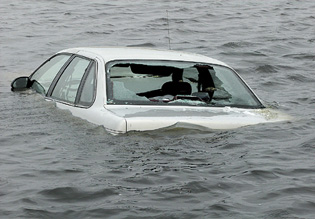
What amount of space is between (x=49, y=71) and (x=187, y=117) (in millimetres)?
3002

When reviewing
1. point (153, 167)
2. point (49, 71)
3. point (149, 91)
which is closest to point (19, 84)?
point (49, 71)

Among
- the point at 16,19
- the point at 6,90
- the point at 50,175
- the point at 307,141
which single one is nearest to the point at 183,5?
the point at 16,19

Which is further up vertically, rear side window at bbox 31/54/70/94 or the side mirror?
rear side window at bbox 31/54/70/94

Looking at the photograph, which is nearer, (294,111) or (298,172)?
(298,172)

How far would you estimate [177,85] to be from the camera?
9.47 metres

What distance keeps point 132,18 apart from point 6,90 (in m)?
12.9

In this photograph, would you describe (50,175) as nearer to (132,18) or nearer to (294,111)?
(294,111)

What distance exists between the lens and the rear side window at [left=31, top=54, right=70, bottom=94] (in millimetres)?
10375

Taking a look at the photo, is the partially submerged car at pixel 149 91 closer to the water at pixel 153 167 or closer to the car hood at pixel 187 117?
the car hood at pixel 187 117

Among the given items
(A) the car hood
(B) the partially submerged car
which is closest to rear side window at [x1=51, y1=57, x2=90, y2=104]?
(B) the partially submerged car

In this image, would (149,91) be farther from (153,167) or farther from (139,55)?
(153,167)

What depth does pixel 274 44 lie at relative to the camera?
67.8 feet

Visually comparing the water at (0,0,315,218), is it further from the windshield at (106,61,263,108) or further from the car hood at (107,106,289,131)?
the windshield at (106,61,263,108)

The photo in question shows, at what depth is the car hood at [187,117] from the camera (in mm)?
7965
